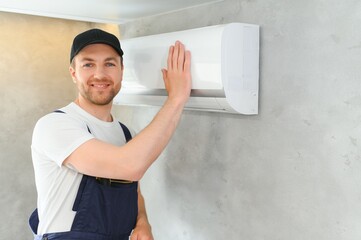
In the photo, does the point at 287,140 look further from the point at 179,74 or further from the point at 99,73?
the point at 99,73

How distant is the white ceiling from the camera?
1396mm

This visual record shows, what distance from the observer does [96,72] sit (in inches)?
51.4

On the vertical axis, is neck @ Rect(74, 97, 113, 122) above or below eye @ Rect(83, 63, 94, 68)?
below

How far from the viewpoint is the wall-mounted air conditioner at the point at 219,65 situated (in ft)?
3.53

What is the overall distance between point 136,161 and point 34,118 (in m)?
1.35

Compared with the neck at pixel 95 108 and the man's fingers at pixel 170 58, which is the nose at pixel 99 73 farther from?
the man's fingers at pixel 170 58

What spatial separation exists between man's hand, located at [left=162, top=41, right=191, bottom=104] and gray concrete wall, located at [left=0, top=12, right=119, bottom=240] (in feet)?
4.26

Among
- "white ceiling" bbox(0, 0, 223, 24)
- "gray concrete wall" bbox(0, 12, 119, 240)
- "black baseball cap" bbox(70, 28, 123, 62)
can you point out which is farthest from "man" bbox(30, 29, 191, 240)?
"gray concrete wall" bbox(0, 12, 119, 240)

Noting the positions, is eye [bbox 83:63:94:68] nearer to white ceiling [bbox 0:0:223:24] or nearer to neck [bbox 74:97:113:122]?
neck [bbox 74:97:113:122]

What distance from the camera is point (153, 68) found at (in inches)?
52.1

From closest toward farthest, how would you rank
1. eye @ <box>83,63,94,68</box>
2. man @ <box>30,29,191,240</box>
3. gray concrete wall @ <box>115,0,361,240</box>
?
gray concrete wall @ <box>115,0,361,240</box>
man @ <box>30,29,191,240</box>
eye @ <box>83,63,94,68</box>

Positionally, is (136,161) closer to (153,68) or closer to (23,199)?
(153,68)

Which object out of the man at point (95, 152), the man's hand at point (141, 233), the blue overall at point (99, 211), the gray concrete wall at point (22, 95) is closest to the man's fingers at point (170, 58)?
the man at point (95, 152)

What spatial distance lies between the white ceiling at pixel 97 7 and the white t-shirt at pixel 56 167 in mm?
444
